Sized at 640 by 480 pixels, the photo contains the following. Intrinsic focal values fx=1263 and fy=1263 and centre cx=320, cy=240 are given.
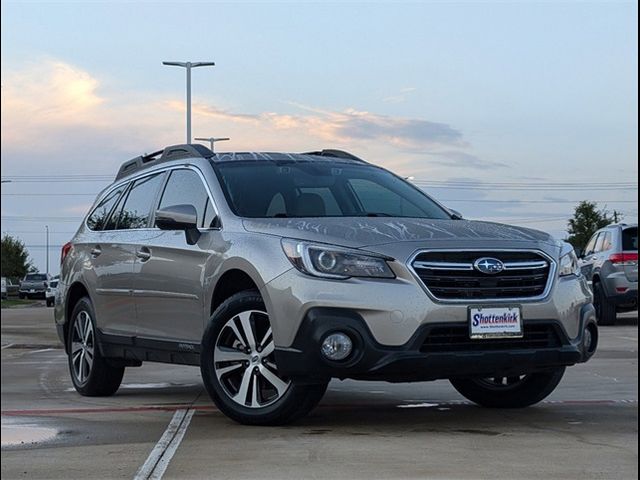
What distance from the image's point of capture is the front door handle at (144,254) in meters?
8.53

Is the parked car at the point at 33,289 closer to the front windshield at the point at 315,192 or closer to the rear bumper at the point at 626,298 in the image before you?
→ the rear bumper at the point at 626,298

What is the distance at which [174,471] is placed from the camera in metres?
5.73

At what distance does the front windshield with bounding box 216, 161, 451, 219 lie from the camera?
26.1ft

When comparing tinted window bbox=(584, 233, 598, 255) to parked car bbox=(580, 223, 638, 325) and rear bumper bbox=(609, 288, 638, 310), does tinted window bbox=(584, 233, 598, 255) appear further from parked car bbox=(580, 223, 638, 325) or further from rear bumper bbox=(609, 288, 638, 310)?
rear bumper bbox=(609, 288, 638, 310)

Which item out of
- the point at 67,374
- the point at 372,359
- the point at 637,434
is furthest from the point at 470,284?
the point at 67,374

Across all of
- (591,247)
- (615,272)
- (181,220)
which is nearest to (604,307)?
(615,272)

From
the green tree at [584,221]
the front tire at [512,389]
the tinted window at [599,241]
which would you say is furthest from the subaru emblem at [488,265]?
the green tree at [584,221]

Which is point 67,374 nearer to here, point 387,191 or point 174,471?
point 387,191

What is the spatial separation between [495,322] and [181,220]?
213 centimetres

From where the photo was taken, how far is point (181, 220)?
7883 mm

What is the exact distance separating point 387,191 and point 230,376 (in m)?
1.93

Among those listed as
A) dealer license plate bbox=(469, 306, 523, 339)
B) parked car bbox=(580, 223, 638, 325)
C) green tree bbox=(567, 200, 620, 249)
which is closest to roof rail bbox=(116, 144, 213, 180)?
dealer license plate bbox=(469, 306, 523, 339)

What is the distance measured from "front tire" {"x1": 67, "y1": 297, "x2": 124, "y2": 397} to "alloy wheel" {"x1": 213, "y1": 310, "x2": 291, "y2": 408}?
2.21 m

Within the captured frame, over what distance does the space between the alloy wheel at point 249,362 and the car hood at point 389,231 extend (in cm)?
54
